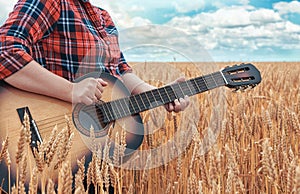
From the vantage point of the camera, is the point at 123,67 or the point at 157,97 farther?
the point at 123,67

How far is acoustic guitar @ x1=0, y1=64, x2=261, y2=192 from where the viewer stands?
1.21 metres

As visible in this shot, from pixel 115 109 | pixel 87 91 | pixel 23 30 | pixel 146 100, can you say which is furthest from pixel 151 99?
pixel 23 30

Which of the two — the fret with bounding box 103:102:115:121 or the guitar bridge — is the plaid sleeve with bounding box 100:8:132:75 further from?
the guitar bridge

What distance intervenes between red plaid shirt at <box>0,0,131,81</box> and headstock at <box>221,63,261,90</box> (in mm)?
414

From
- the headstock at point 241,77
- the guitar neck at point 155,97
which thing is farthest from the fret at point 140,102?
the headstock at point 241,77

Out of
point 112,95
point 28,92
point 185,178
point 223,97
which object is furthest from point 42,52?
point 223,97

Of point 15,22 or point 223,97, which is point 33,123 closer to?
point 15,22

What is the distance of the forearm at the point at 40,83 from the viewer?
4.22 ft

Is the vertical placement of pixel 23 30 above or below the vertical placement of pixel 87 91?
above

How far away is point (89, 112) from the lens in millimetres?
1291

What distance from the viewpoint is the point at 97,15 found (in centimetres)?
156

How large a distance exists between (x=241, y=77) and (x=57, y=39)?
0.66m

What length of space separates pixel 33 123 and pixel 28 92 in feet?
0.47

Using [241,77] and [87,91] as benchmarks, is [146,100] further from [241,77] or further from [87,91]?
[241,77]
